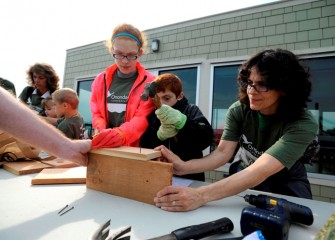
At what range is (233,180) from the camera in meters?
1.02

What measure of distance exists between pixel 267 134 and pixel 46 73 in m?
2.73

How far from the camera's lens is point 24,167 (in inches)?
54.3

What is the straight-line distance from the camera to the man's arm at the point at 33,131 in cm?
78

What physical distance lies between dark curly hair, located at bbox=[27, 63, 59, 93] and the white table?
2.09m

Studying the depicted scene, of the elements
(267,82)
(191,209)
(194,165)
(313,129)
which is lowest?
(191,209)

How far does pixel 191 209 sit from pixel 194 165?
0.48 metres

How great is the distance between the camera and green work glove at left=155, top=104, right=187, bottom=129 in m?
1.17

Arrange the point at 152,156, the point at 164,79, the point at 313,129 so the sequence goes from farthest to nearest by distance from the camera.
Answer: the point at 164,79, the point at 313,129, the point at 152,156

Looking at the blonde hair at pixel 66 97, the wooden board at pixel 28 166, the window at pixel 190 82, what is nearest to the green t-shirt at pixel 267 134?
the wooden board at pixel 28 166

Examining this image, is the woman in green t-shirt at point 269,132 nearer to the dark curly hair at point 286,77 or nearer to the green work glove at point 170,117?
the dark curly hair at point 286,77

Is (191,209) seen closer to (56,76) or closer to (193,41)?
(56,76)

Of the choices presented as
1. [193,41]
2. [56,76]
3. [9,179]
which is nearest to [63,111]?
[56,76]

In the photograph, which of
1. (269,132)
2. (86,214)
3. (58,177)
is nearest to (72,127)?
(58,177)

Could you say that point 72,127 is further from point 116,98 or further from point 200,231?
point 200,231
